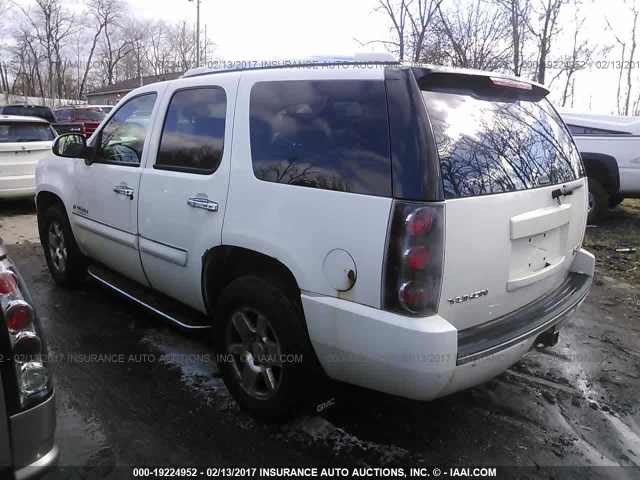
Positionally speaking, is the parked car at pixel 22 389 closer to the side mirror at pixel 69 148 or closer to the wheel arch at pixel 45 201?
the side mirror at pixel 69 148

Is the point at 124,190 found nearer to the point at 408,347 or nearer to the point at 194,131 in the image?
the point at 194,131

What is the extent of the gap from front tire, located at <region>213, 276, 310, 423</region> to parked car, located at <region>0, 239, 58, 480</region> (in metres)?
1.08

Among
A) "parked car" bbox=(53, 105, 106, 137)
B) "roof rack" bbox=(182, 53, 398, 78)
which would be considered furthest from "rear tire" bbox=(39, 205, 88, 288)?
"parked car" bbox=(53, 105, 106, 137)

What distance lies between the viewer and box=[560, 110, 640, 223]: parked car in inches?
310

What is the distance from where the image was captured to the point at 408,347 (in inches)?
84.4

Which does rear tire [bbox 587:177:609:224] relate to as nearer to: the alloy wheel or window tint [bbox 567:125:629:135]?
window tint [bbox 567:125:629:135]

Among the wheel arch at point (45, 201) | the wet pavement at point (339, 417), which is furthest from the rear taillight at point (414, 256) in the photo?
the wheel arch at point (45, 201)

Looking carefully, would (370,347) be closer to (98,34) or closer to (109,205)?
(109,205)

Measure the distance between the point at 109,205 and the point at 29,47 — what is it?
7084cm

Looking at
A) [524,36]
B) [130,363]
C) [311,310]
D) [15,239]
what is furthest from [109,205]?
[524,36]

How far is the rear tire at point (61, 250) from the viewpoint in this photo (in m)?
4.79

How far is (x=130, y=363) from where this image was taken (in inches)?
141

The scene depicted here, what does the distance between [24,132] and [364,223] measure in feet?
28.3

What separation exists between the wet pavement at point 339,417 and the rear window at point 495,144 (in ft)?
4.58
